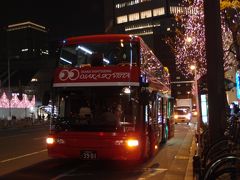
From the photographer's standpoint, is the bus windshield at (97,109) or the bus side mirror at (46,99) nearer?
the bus windshield at (97,109)

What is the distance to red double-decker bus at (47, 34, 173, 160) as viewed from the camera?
1261 cm

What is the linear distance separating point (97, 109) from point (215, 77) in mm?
4035

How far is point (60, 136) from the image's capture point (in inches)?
508

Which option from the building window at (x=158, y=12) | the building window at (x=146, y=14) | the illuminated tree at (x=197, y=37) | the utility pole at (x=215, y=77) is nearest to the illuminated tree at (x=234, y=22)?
the illuminated tree at (x=197, y=37)

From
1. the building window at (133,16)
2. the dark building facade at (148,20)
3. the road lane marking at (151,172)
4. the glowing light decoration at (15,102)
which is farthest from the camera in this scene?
the building window at (133,16)

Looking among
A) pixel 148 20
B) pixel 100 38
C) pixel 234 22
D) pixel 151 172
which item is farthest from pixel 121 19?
pixel 151 172

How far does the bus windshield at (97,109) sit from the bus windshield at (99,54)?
91 cm

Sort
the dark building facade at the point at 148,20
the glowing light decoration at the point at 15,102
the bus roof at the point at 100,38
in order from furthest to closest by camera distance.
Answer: the dark building facade at the point at 148,20
the glowing light decoration at the point at 15,102
the bus roof at the point at 100,38

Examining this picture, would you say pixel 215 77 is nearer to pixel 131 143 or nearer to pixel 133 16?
pixel 131 143

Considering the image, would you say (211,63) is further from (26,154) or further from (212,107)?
(26,154)

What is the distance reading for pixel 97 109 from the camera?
42.6 feet

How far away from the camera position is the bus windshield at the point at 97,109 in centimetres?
1280

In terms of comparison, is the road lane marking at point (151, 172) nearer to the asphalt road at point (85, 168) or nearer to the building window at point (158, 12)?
the asphalt road at point (85, 168)

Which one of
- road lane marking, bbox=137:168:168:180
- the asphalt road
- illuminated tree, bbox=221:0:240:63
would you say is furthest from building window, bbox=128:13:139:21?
road lane marking, bbox=137:168:168:180
